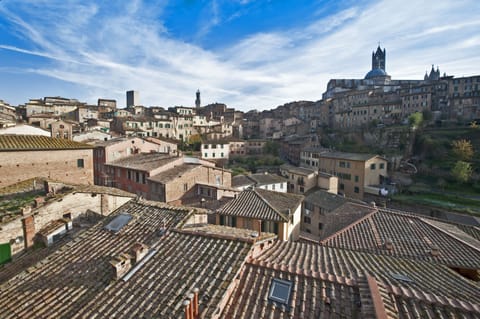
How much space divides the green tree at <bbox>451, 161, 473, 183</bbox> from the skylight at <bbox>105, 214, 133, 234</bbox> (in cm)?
4630

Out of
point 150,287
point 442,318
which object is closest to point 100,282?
point 150,287

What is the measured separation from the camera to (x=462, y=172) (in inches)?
1421

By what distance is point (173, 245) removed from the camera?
6.48 metres

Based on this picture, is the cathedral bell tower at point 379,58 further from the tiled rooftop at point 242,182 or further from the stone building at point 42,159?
the stone building at point 42,159

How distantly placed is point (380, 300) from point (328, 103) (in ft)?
264

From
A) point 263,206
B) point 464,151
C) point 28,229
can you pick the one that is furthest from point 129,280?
point 464,151

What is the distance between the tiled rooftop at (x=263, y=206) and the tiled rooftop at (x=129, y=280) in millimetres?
10477

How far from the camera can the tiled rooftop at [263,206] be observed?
17328 mm

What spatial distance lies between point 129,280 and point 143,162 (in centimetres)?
2422

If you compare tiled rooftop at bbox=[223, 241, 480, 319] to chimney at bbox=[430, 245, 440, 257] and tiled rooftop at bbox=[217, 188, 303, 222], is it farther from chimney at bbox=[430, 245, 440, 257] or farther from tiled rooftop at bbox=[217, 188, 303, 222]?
tiled rooftop at bbox=[217, 188, 303, 222]

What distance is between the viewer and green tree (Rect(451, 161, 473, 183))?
36125mm

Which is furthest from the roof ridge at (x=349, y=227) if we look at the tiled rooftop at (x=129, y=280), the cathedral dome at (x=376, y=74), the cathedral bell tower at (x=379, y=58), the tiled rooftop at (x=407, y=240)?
the cathedral bell tower at (x=379, y=58)

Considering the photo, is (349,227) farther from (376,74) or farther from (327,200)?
(376,74)

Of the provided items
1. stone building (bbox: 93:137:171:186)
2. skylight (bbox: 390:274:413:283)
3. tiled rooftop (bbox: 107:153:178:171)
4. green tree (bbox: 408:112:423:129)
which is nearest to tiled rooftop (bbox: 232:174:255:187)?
tiled rooftop (bbox: 107:153:178:171)
